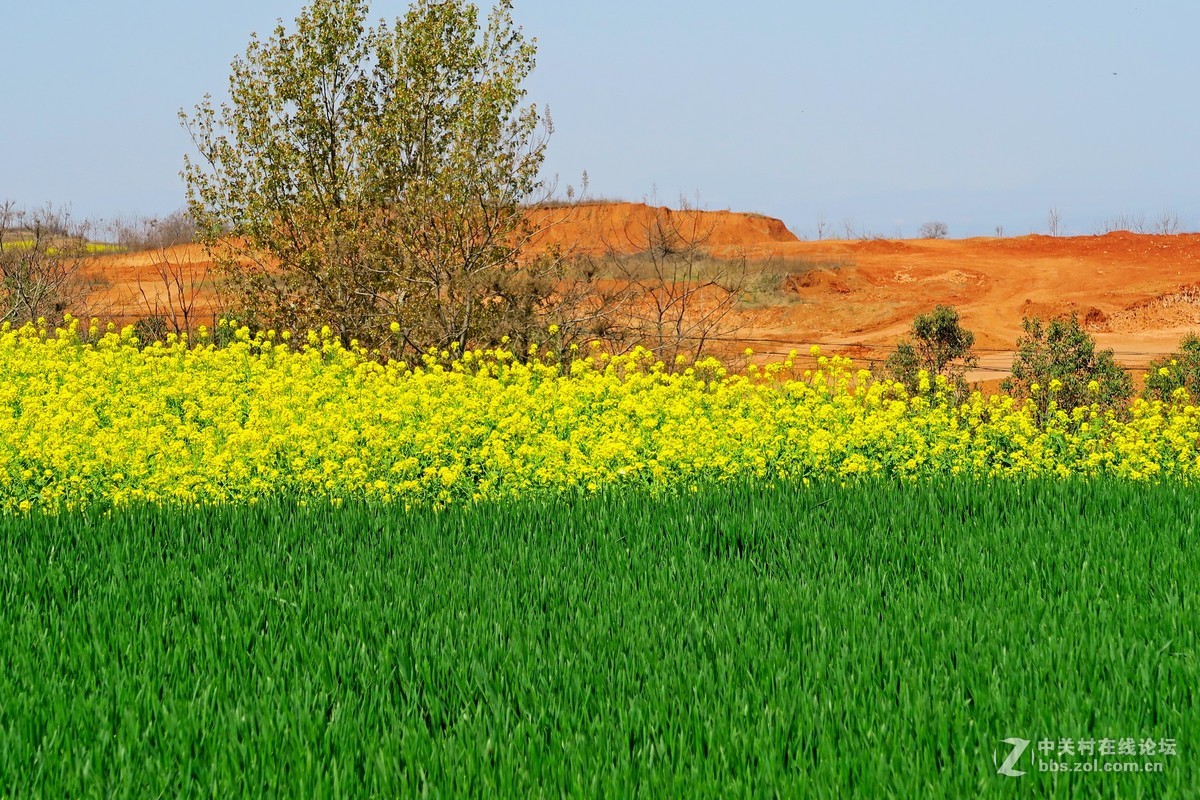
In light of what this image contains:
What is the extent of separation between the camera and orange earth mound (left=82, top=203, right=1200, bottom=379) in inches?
1062

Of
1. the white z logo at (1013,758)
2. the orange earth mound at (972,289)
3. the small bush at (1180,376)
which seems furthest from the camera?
the orange earth mound at (972,289)

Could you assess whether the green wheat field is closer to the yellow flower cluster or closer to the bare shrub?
the yellow flower cluster

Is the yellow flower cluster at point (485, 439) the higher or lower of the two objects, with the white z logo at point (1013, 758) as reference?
higher

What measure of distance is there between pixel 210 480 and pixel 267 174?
10465mm

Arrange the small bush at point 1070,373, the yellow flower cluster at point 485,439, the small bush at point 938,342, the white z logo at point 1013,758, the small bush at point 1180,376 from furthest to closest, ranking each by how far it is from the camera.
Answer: the small bush at point 938,342 < the small bush at point 1180,376 < the small bush at point 1070,373 < the yellow flower cluster at point 485,439 < the white z logo at point 1013,758

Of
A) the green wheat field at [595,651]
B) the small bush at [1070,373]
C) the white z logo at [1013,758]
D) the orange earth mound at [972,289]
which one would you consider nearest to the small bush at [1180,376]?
the small bush at [1070,373]

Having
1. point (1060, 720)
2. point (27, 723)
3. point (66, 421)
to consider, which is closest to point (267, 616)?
point (27, 723)

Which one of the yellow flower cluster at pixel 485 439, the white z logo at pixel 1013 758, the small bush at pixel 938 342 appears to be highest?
the small bush at pixel 938 342

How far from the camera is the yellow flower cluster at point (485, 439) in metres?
7.30

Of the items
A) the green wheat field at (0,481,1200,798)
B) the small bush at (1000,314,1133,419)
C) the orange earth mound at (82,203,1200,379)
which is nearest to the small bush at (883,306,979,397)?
the small bush at (1000,314,1133,419)

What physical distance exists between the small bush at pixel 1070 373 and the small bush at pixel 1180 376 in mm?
446

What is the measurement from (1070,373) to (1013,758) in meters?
9.52

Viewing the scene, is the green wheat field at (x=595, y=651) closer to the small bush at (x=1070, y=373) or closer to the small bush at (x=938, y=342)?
the small bush at (x=1070, y=373)

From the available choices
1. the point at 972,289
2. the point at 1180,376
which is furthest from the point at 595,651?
the point at 972,289
